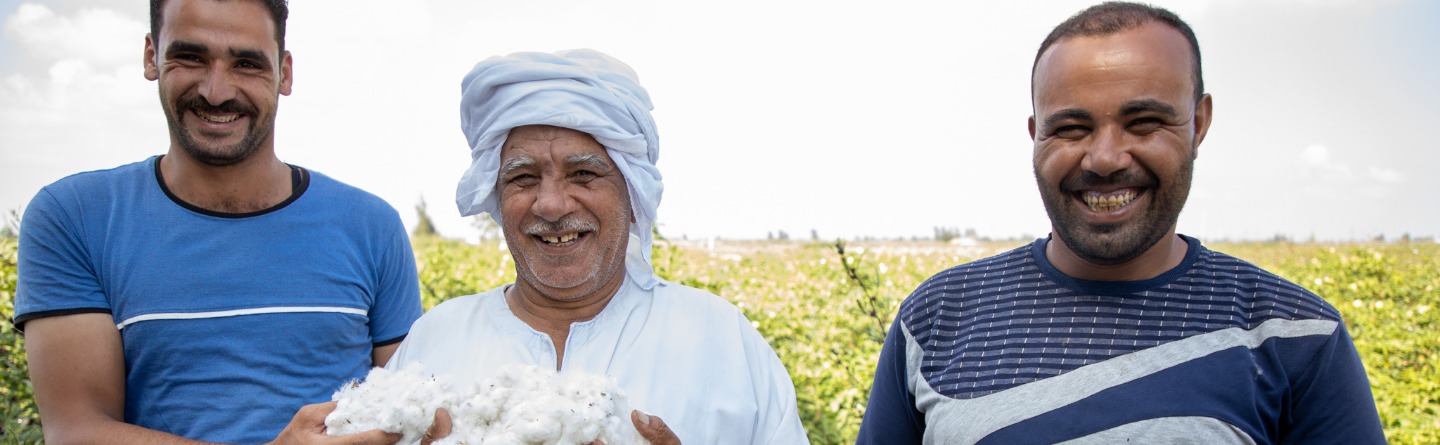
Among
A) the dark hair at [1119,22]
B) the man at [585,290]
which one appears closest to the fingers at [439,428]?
the man at [585,290]

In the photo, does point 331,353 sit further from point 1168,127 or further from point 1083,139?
point 1168,127

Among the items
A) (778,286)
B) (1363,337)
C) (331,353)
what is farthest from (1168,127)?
(778,286)

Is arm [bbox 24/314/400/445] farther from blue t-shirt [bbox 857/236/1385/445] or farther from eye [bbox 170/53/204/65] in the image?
blue t-shirt [bbox 857/236/1385/445]

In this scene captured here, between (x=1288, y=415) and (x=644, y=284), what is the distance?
141 centimetres

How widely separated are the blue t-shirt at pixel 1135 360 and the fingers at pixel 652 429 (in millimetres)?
556

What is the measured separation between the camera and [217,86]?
2.27 m

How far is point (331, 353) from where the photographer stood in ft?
7.79

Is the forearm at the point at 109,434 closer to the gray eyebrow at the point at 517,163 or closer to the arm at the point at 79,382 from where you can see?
the arm at the point at 79,382

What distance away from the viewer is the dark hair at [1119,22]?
5.59 feet

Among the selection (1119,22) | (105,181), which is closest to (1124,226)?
(1119,22)

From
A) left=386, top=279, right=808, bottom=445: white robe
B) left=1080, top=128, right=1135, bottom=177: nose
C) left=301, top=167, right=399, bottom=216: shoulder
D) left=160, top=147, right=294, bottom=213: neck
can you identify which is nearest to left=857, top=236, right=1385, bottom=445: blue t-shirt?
left=1080, top=128, right=1135, bottom=177: nose

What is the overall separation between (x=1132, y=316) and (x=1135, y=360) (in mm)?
100

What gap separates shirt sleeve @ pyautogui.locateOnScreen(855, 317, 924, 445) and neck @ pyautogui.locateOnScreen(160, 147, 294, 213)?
174 centimetres

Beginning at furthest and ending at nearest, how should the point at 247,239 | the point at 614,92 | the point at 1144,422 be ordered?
the point at 247,239 → the point at 614,92 → the point at 1144,422
